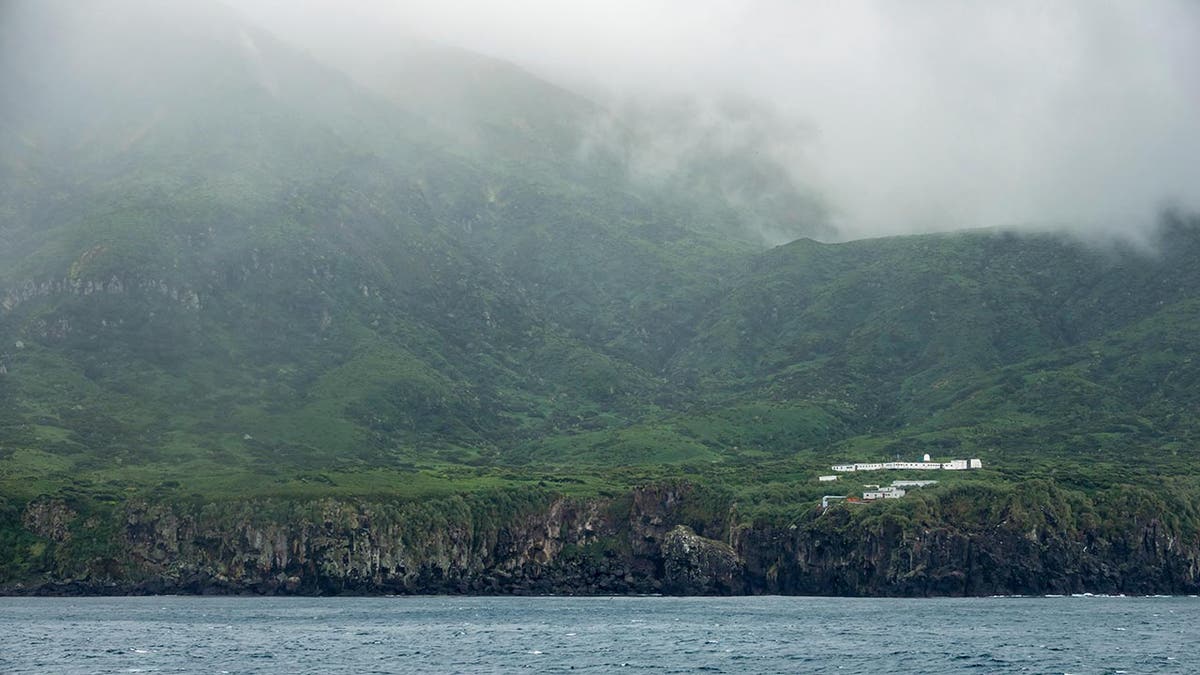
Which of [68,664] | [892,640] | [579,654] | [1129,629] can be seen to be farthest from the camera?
[1129,629]

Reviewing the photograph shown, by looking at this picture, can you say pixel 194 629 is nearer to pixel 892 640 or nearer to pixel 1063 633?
pixel 892 640

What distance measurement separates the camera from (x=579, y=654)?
161500mm

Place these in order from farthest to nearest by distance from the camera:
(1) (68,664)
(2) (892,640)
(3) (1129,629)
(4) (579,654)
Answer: (3) (1129,629) < (2) (892,640) < (4) (579,654) < (1) (68,664)

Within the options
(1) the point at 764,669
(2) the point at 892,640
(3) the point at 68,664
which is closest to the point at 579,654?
(1) the point at 764,669

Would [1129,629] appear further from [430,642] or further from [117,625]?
[117,625]

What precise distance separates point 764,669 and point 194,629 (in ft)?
253

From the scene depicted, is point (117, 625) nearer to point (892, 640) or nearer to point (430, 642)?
point (430, 642)

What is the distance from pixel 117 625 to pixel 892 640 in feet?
306

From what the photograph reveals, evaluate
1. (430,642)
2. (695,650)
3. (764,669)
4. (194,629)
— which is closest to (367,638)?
(430,642)

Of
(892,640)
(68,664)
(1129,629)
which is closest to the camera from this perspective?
(68,664)

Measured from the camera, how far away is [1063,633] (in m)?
184

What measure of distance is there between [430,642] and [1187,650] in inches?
3060

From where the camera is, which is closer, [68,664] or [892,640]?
[68,664]

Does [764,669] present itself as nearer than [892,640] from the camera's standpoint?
Yes
